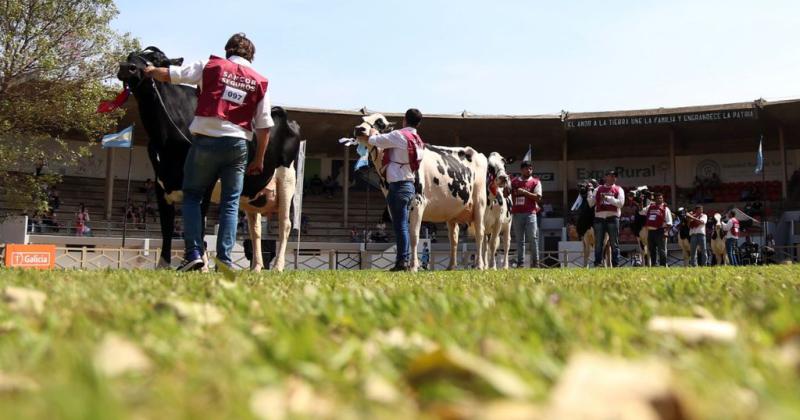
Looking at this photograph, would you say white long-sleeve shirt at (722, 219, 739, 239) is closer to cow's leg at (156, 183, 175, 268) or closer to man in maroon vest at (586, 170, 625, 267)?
man in maroon vest at (586, 170, 625, 267)

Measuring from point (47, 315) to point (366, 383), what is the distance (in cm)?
118

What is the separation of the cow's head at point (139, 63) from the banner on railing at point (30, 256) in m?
10.8

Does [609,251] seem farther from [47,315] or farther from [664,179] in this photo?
[664,179]

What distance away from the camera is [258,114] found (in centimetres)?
572

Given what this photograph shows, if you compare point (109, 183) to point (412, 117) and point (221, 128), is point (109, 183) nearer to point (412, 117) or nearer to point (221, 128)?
point (412, 117)

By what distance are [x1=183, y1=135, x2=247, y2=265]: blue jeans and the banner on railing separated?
39.1 ft

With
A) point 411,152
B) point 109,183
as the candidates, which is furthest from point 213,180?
point 109,183

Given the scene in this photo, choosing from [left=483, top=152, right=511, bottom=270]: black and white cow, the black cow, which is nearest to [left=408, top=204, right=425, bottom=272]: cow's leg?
[left=483, top=152, right=511, bottom=270]: black and white cow

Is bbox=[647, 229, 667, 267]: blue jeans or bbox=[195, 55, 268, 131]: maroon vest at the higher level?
bbox=[195, 55, 268, 131]: maroon vest

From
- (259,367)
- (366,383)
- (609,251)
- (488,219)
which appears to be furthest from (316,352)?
(609,251)

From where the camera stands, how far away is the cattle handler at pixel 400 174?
820cm

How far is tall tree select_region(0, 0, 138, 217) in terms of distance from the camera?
2152cm

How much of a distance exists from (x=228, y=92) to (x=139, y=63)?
1530 mm

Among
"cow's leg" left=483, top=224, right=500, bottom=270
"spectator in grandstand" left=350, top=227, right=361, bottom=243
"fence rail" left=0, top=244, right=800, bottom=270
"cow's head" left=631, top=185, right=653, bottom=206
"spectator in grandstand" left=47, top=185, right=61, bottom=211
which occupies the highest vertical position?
"spectator in grandstand" left=47, top=185, right=61, bottom=211
